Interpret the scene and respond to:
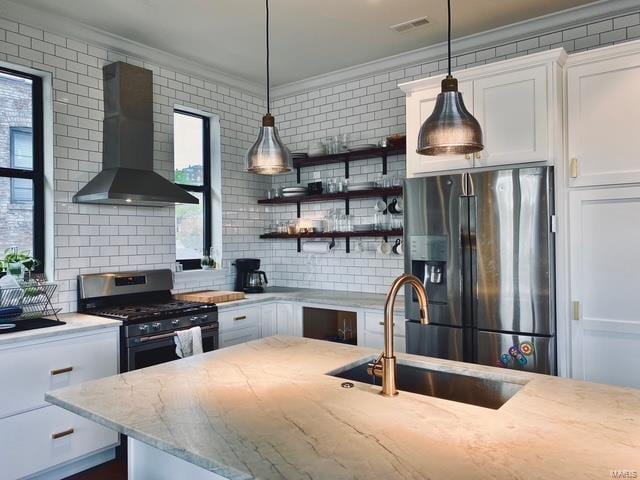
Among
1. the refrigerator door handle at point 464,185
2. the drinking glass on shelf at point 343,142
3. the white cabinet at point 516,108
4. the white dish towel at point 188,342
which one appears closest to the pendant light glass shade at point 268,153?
the white dish towel at point 188,342

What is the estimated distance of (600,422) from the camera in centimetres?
141

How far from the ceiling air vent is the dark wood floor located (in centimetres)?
356

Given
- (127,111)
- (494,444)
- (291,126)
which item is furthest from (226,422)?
(291,126)

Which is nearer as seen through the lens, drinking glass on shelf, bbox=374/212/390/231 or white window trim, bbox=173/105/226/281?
drinking glass on shelf, bbox=374/212/390/231

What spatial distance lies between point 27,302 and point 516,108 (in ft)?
11.0

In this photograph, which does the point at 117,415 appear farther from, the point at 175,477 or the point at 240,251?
the point at 240,251

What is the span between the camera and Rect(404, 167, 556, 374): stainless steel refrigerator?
297cm

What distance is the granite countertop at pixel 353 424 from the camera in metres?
1.16

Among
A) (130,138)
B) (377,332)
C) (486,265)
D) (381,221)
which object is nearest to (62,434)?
(130,138)

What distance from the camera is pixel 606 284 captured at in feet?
Answer: 9.68

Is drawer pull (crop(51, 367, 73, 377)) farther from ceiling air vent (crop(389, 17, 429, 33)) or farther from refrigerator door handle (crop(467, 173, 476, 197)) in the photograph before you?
ceiling air vent (crop(389, 17, 429, 33))

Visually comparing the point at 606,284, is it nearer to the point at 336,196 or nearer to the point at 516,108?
the point at 516,108

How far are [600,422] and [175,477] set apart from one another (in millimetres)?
1277

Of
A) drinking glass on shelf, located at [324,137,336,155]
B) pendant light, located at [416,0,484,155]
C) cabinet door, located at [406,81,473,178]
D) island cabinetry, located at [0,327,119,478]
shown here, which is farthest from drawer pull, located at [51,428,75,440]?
drinking glass on shelf, located at [324,137,336,155]
